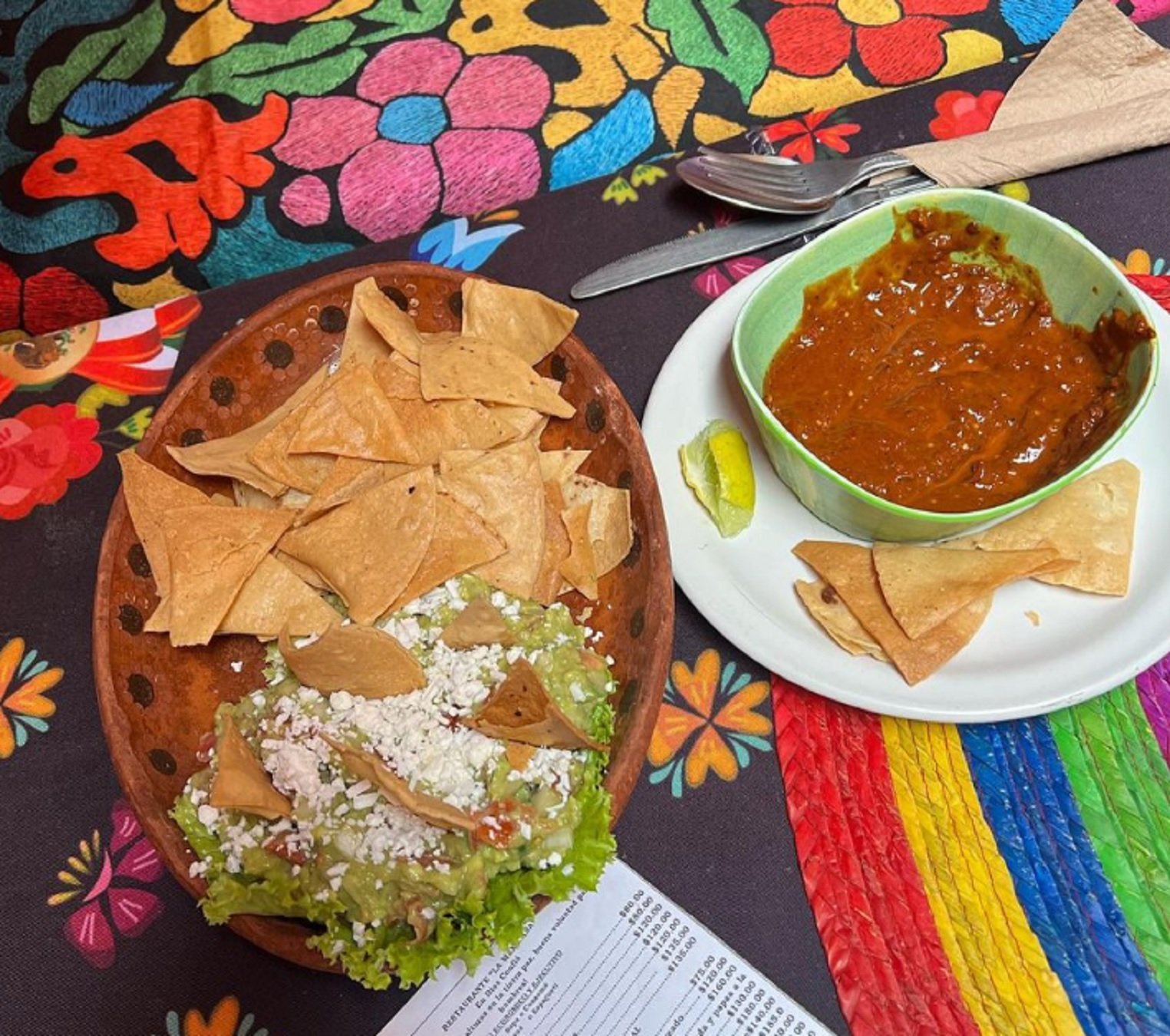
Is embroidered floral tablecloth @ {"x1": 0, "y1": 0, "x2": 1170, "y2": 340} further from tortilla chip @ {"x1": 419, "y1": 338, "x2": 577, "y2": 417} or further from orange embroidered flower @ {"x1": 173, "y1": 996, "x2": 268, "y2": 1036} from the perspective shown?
orange embroidered flower @ {"x1": 173, "y1": 996, "x2": 268, "y2": 1036}

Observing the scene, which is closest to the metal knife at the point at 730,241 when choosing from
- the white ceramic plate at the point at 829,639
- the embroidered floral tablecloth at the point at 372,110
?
the white ceramic plate at the point at 829,639

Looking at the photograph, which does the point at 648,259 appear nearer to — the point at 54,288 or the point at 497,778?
the point at 497,778

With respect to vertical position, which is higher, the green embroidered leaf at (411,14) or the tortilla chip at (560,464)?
the green embroidered leaf at (411,14)

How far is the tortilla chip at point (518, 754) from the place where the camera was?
1151 mm

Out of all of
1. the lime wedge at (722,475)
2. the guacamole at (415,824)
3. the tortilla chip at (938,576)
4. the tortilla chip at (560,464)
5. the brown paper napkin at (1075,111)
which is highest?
the brown paper napkin at (1075,111)

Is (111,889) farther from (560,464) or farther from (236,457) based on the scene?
(560,464)

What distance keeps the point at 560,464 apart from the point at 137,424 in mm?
692

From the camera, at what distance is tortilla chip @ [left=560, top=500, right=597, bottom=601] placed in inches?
51.1

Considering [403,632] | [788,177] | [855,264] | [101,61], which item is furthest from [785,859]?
[101,61]

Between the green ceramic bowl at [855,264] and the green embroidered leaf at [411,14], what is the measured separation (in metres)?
1.11

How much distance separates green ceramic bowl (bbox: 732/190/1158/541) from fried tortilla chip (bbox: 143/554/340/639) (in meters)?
0.57

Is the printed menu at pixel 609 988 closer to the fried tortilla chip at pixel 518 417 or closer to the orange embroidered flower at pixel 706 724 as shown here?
the orange embroidered flower at pixel 706 724

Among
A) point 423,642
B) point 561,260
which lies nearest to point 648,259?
point 561,260

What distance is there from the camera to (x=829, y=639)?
4.20ft
